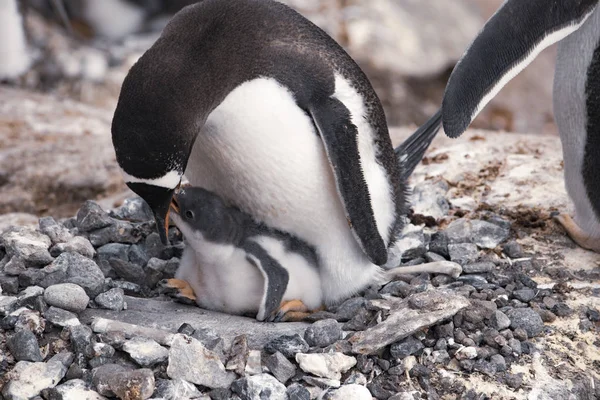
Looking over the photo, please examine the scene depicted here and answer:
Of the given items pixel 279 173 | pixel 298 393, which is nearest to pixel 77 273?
pixel 279 173

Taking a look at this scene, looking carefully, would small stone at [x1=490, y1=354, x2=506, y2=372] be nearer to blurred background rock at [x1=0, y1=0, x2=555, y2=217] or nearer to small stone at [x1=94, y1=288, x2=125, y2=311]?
small stone at [x1=94, y1=288, x2=125, y2=311]

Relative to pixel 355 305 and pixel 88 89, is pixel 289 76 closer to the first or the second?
pixel 355 305

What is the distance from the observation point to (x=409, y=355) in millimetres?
2414

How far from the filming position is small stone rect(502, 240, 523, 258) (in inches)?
121

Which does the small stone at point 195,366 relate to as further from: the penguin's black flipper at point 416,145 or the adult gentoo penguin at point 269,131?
the penguin's black flipper at point 416,145

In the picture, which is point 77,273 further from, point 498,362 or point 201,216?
point 498,362

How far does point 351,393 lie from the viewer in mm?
2221

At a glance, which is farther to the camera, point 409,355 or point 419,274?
point 419,274

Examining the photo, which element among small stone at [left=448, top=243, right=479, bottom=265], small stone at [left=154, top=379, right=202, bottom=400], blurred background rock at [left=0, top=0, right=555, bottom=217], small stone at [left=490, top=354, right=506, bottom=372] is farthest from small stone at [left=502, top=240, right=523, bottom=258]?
blurred background rock at [left=0, top=0, right=555, bottom=217]

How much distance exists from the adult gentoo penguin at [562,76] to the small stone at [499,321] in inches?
21.8

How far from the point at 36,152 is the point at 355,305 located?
2.46 m

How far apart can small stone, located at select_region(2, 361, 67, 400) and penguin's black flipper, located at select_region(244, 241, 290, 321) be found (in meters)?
0.64

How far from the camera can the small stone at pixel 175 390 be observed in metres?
2.15

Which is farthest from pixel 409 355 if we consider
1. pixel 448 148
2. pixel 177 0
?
pixel 177 0
